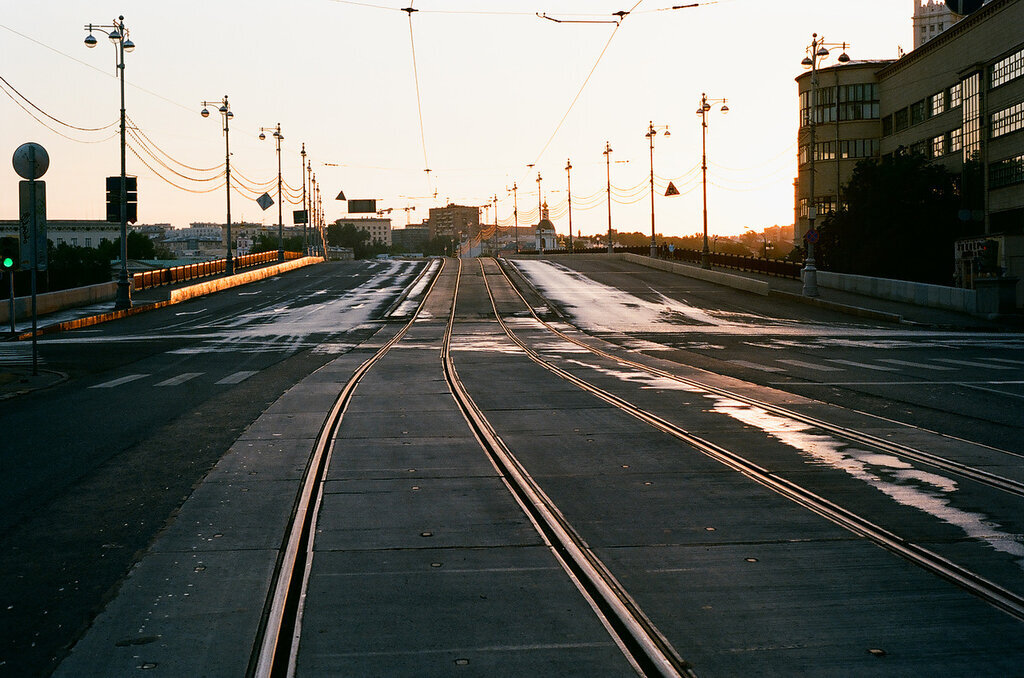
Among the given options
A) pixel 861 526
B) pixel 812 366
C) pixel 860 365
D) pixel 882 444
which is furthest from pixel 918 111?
pixel 861 526

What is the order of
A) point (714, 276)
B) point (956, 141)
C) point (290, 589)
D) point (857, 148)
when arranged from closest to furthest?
point (290, 589) → point (714, 276) → point (956, 141) → point (857, 148)

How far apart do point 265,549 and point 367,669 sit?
2256 millimetres

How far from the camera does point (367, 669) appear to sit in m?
4.32

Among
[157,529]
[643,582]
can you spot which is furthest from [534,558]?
[157,529]

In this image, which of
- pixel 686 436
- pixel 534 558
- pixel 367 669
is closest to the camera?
pixel 367 669

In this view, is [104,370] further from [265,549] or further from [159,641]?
[159,641]

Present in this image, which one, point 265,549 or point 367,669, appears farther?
point 265,549

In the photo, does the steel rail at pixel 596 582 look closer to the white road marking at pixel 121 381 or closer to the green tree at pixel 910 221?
the white road marking at pixel 121 381

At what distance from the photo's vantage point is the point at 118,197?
41.8 metres

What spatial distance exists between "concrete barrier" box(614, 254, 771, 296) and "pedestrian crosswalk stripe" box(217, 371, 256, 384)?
33.6 meters

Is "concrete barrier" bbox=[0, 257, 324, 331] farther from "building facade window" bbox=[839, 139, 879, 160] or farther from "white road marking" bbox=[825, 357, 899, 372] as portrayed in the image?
"building facade window" bbox=[839, 139, 879, 160]

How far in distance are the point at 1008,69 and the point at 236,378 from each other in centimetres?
4951

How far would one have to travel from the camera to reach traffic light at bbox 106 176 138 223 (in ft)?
133

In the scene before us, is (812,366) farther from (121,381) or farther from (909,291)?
(909,291)
